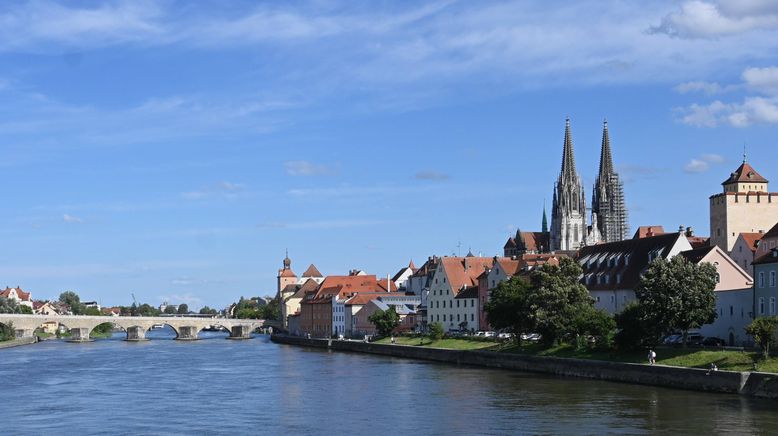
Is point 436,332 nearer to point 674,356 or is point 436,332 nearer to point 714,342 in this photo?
point 714,342

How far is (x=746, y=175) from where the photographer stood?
8569 centimetres

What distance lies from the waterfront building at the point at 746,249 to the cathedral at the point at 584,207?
97.9m

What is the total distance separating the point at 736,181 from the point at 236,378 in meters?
43.8

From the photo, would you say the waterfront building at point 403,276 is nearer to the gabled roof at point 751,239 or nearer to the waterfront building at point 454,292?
the waterfront building at point 454,292

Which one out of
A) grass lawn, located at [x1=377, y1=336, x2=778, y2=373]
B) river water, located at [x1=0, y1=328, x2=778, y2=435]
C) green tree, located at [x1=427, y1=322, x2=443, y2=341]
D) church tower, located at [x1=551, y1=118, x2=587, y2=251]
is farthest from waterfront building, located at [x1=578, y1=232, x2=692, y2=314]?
→ church tower, located at [x1=551, y1=118, x2=587, y2=251]

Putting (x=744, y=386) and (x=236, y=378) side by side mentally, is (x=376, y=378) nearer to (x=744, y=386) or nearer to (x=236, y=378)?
(x=236, y=378)

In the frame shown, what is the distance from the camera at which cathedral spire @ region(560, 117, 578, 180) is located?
594 ft

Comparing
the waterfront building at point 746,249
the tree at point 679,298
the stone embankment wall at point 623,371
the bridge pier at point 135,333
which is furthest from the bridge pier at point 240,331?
the tree at point 679,298

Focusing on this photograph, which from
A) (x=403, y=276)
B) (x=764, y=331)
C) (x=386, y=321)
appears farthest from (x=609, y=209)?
(x=764, y=331)

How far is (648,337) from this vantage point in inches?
2287

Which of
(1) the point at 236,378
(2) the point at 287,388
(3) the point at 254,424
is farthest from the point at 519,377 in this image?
(3) the point at 254,424

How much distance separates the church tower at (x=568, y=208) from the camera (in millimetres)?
175000

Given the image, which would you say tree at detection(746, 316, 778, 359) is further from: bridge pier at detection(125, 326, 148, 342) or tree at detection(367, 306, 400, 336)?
bridge pier at detection(125, 326, 148, 342)

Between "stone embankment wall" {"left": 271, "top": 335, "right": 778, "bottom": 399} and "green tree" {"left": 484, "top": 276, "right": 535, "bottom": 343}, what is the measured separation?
2.72 m
